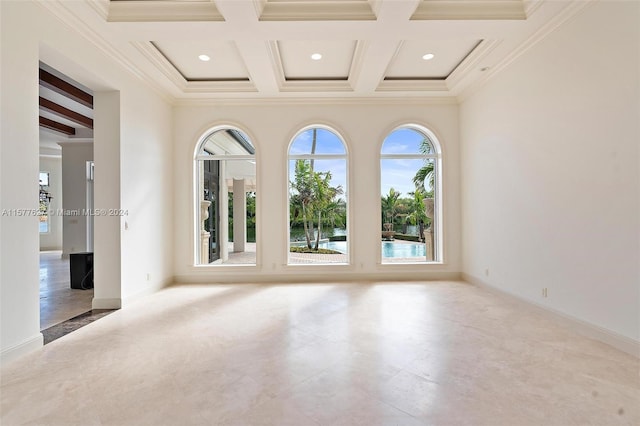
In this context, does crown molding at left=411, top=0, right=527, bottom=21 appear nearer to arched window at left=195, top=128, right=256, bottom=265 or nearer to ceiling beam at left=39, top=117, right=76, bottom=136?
arched window at left=195, top=128, right=256, bottom=265

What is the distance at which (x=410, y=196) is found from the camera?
20.5 ft

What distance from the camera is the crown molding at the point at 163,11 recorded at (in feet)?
11.3

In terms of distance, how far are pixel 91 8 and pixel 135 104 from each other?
4.94ft

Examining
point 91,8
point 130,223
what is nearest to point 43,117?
point 130,223

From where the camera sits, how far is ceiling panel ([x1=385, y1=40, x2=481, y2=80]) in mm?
4246

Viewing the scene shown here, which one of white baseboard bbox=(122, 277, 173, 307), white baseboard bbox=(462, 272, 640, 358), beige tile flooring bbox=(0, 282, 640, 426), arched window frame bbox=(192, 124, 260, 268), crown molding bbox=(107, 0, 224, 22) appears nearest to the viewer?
beige tile flooring bbox=(0, 282, 640, 426)

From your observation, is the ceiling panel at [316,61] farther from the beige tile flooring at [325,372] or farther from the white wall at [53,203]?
the white wall at [53,203]

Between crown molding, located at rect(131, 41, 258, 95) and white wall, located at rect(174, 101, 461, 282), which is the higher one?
crown molding, located at rect(131, 41, 258, 95)

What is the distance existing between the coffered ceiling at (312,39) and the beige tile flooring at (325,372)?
3.51 metres

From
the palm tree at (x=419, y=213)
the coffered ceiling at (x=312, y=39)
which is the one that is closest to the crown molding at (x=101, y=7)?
the coffered ceiling at (x=312, y=39)

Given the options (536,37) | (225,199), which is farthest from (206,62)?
(536,37)

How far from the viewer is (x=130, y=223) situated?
176 inches

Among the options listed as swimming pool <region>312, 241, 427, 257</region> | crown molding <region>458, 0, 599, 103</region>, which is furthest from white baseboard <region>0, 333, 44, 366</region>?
crown molding <region>458, 0, 599, 103</region>

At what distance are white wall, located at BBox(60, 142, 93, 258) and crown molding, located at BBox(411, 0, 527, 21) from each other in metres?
9.87
